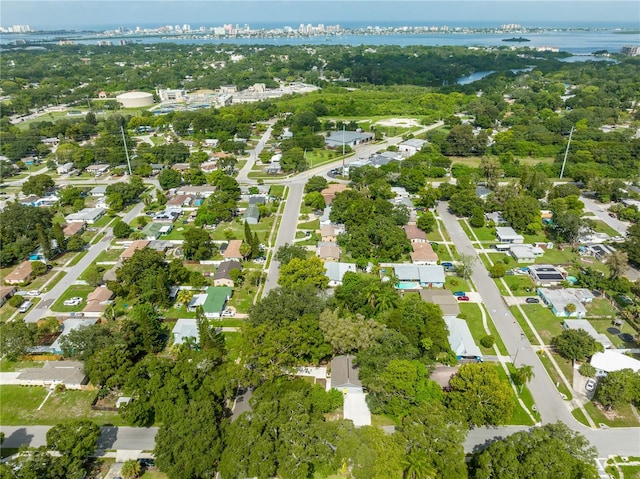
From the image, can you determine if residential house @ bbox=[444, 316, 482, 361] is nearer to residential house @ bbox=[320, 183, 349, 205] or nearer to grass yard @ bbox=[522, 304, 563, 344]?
grass yard @ bbox=[522, 304, 563, 344]

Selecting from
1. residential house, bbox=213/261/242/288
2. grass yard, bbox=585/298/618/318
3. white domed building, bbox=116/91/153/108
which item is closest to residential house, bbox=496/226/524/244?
grass yard, bbox=585/298/618/318

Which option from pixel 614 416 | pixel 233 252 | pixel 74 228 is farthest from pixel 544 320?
pixel 74 228

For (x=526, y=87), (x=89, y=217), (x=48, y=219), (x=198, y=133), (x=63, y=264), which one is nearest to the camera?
(x=63, y=264)

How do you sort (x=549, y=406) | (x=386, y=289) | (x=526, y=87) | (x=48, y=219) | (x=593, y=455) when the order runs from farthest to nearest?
(x=526, y=87)
(x=48, y=219)
(x=386, y=289)
(x=549, y=406)
(x=593, y=455)

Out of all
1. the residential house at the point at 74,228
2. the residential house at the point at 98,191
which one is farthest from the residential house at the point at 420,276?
the residential house at the point at 98,191

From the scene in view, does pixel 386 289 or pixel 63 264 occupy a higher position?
pixel 386 289

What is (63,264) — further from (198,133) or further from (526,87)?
(526,87)

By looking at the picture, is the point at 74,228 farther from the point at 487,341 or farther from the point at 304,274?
the point at 487,341

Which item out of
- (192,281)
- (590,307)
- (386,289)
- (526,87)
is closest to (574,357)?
(590,307)
